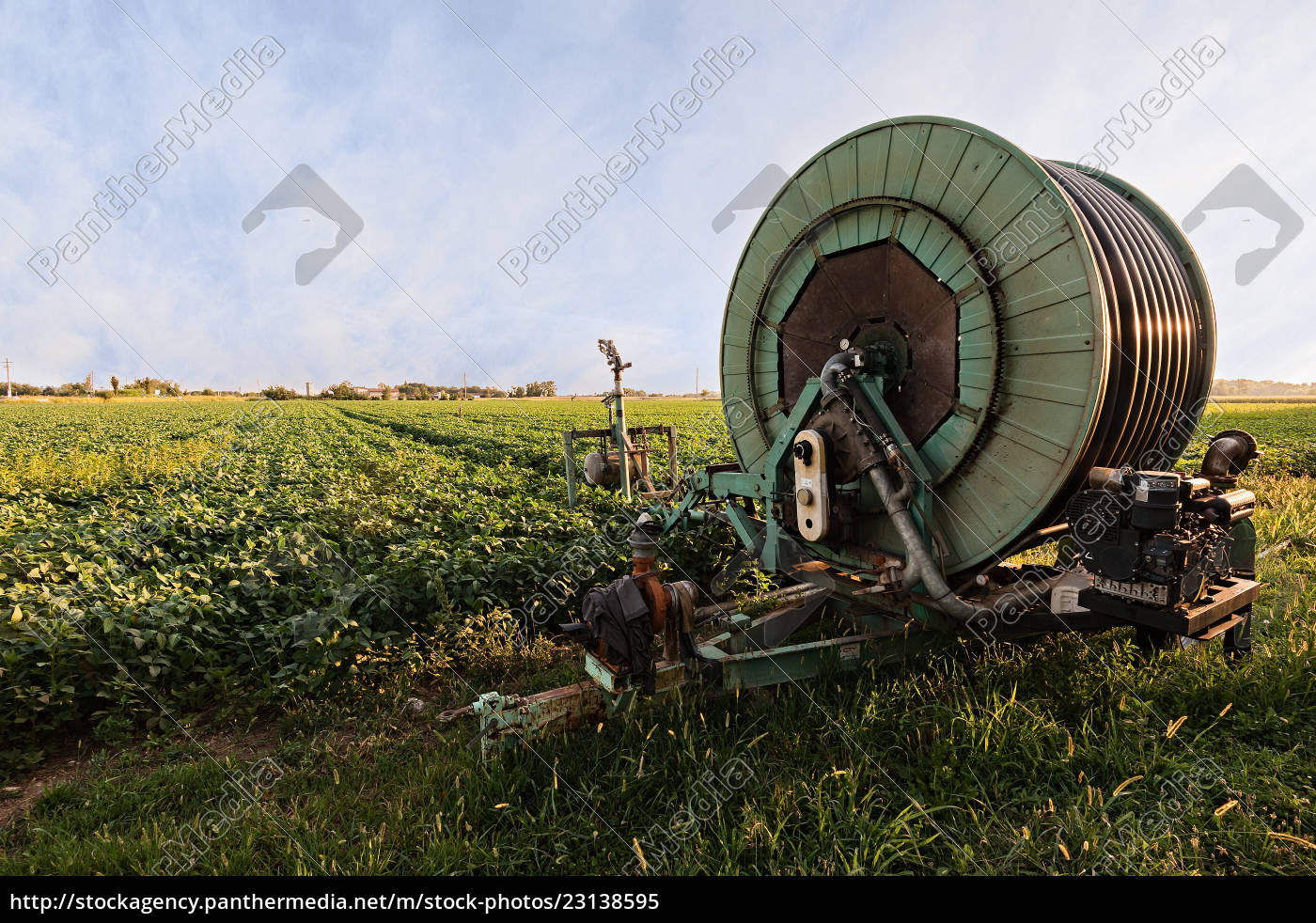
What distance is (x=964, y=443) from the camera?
3.56m

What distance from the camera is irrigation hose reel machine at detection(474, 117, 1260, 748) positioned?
304 cm

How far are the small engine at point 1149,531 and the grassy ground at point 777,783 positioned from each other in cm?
91

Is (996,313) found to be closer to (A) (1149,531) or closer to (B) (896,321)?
(B) (896,321)

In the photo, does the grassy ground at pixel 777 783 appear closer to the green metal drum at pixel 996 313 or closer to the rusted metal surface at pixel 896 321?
the green metal drum at pixel 996 313

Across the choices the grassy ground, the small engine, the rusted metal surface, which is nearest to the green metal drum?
the rusted metal surface

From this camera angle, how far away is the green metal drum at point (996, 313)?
10.3ft

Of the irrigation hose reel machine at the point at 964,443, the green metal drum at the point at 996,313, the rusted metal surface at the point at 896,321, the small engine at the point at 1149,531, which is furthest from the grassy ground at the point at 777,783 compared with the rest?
the rusted metal surface at the point at 896,321

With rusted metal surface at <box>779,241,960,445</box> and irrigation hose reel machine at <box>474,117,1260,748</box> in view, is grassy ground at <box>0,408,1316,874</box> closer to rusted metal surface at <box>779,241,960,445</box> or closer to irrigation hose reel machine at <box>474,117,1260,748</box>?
irrigation hose reel machine at <box>474,117,1260,748</box>

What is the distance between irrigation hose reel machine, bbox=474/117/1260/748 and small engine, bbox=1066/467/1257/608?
0.04 feet

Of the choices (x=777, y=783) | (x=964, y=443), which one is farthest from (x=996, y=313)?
(x=777, y=783)

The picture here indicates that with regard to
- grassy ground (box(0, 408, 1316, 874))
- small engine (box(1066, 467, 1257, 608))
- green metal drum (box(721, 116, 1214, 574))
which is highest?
green metal drum (box(721, 116, 1214, 574))

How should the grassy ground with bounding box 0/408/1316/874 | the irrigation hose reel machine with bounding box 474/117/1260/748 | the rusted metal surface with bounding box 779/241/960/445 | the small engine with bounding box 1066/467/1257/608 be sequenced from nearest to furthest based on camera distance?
the grassy ground with bounding box 0/408/1316/874 < the small engine with bounding box 1066/467/1257/608 < the irrigation hose reel machine with bounding box 474/117/1260/748 < the rusted metal surface with bounding box 779/241/960/445
